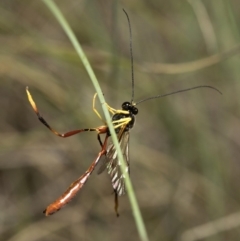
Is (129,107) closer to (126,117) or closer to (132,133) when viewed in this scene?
(126,117)

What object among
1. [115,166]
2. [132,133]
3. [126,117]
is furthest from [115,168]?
[132,133]

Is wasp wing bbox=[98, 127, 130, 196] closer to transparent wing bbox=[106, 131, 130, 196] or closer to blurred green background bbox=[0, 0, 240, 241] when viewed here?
transparent wing bbox=[106, 131, 130, 196]

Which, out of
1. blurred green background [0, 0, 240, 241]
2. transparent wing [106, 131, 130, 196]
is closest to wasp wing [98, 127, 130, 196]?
transparent wing [106, 131, 130, 196]

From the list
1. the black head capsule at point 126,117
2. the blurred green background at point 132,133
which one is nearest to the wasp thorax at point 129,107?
the black head capsule at point 126,117

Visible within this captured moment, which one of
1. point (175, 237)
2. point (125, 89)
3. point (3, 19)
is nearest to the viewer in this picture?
point (3, 19)

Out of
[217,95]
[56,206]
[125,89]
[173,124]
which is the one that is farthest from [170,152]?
[56,206]

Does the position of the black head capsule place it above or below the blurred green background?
above

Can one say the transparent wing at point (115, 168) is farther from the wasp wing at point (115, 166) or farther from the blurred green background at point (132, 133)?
the blurred green background at point (132, 133)

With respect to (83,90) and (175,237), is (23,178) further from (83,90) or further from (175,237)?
(175,237)
